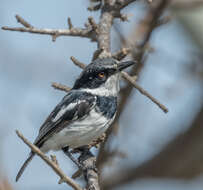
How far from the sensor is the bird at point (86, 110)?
507 centimetres

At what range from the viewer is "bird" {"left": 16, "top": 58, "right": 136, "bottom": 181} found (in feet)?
16.6

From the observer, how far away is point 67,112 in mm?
5301

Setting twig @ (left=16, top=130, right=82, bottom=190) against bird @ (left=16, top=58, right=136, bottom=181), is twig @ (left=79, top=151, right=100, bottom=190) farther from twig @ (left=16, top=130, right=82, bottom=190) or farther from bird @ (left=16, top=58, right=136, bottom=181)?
twig @ (left=16, top=130, right=82, bottom=190)

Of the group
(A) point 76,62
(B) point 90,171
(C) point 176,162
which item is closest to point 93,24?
(A) point 76,62

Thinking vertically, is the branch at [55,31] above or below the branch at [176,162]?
above

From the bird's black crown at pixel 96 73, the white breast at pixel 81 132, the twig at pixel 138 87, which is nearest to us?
the twig at pixel 138 87

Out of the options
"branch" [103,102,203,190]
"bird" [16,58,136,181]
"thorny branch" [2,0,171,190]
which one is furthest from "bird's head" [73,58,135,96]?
"branch" [103,102,203,190]

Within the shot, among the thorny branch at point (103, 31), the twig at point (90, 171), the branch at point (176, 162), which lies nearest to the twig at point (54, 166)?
the twig at point (90, 171)

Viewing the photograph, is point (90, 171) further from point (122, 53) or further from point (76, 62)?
point (122, 53)

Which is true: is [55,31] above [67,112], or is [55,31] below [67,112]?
above

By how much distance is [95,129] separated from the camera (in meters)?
5.00

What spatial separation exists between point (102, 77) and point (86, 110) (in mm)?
469

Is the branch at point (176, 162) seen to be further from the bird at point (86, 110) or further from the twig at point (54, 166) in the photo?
the twig at point (54, 166)

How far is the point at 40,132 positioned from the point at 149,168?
2348 mm
